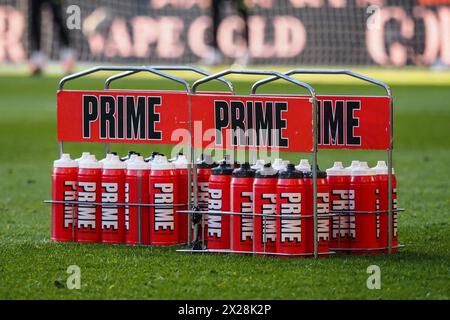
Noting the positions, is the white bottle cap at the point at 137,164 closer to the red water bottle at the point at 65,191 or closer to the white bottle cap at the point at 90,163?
the white bottle cap at the point at 90,163

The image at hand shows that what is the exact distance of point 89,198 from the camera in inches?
400

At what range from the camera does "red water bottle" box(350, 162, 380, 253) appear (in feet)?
31.8

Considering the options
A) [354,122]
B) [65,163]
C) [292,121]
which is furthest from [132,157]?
[354,122]

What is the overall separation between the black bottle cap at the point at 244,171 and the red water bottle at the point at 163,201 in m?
0.67

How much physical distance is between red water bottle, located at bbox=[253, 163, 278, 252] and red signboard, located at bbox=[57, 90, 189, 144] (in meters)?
0.95

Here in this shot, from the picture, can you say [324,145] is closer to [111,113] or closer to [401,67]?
[111,113]

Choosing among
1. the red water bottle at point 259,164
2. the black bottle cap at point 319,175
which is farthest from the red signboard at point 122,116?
the black bottle cap at point 319,175

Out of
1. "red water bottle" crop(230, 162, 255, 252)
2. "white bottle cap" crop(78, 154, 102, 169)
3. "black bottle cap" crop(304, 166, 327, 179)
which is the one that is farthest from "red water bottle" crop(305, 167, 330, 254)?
"white bottle cap" crop(78, 154, 102, 169)

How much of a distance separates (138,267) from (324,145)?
5.90ft

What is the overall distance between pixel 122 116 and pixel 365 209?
80.2 inches

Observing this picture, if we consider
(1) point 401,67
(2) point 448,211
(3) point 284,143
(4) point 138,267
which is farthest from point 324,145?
(1) point 401,67

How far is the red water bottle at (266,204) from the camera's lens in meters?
9.37

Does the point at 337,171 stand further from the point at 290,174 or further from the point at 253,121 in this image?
the point at 253,121

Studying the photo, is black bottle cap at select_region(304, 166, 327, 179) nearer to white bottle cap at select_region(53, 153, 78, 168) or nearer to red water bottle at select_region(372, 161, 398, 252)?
red water bottle at select_region(372, 161, 398, 252)
